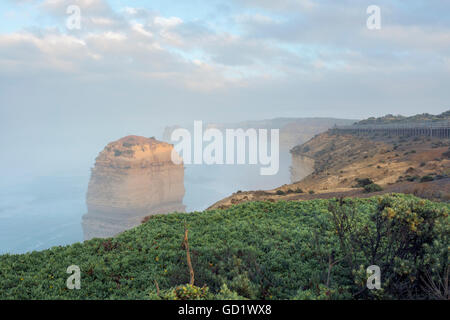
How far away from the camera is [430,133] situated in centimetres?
5069

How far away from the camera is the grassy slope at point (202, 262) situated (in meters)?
7.53

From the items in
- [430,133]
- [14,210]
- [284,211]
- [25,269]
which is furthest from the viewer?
[14,210]

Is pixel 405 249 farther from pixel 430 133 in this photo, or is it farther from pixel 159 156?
pixel 159 156

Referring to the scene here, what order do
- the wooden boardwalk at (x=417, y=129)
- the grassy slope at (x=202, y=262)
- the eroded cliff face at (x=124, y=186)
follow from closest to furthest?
the grassy slope at (x=202, y=262), the wooden boardwalk at (x=417, y=129), the eroded cliff face at (x=124, y=186)

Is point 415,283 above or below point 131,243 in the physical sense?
above

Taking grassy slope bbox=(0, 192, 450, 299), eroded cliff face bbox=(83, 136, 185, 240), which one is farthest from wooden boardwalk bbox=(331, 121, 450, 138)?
eroded cliff face bbox=(83, 136, 185, 240)

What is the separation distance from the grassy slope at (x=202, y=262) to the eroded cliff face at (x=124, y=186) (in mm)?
114998

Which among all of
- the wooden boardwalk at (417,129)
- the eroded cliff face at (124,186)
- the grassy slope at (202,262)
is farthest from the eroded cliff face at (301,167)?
the eroded cliff face at (124,186)

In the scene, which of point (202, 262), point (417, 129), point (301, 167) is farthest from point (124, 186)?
point (202, 262)

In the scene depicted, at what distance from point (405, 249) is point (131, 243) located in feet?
31.7

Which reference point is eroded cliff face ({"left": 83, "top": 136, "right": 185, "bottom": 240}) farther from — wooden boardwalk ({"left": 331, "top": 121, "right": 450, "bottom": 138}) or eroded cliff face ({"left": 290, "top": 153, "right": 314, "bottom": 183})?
wooden boardwalk ({"left": 331, "top": 121, "right": 450, "bottom": 138})

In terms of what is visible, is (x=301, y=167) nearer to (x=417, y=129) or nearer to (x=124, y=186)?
(x=417, y=129)

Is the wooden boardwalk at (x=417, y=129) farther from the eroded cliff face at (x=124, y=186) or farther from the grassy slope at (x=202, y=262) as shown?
the eroded cliff face at (x=124, y=186)
